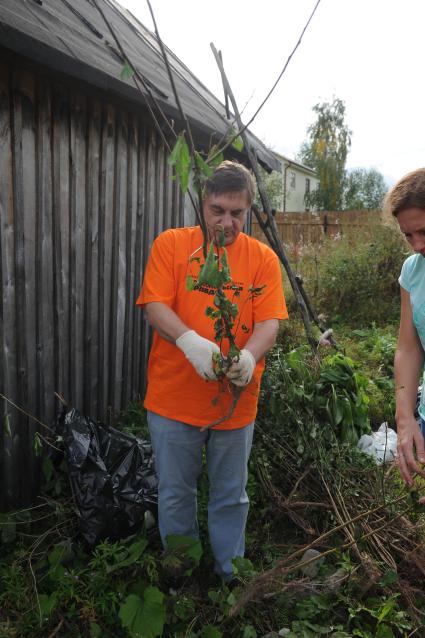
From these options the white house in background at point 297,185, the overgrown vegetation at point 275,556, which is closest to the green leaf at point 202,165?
the overgrown vegetation at point 275,556

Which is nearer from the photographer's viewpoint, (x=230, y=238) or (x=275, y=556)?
(x=230, y=238)

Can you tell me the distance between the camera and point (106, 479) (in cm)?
268

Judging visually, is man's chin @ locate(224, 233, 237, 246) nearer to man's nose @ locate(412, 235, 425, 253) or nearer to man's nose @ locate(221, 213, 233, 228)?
man's nose @ locate(221, 213, 233, 228)

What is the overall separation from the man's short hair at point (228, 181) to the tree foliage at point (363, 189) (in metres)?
37.1

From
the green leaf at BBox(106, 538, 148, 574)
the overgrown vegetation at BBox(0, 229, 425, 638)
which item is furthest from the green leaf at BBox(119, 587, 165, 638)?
the green leaf at BBox(106, 538, 148, 574)

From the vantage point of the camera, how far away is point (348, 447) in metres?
3.52

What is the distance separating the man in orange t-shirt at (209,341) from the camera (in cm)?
227

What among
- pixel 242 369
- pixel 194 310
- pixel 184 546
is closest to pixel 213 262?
pixel 242 369

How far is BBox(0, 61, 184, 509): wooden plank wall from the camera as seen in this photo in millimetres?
2777

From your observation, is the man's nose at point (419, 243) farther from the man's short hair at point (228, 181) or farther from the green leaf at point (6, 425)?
the green leaf at point (6, 425)

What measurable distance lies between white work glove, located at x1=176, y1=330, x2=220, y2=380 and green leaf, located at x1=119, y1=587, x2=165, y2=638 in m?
0.95

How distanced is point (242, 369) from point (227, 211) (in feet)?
2.33

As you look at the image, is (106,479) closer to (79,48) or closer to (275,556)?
(275,556)

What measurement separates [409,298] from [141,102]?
2.14m
